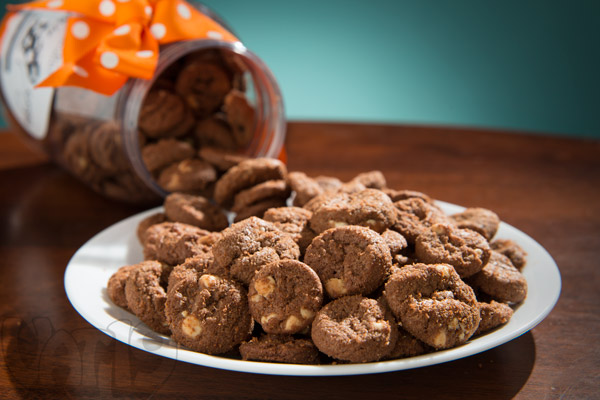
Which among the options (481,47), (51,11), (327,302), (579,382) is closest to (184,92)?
(51,11)

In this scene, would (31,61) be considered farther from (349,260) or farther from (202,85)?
(349,260)

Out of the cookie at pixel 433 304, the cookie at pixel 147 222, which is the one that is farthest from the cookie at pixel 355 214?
the cookie at pixel 147 222

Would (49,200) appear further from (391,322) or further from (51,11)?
(391,322)

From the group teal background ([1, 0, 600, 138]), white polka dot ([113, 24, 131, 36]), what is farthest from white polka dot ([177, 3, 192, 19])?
teal background ([1, 0, 600, 138])

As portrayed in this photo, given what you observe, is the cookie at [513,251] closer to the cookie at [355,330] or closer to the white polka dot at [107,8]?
the cookie at [355,330]

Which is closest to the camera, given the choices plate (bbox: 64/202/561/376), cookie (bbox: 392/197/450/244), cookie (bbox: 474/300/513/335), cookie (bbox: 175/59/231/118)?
plate (bbox: 64/202/561/376)

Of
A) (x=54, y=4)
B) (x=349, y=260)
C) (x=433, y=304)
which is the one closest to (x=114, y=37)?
(x=54, y=4)

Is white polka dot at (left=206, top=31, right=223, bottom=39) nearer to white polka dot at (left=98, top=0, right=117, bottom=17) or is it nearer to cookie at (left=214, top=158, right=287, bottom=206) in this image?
white polka dot at (left=98, top=0, right=117, bottom=17)
